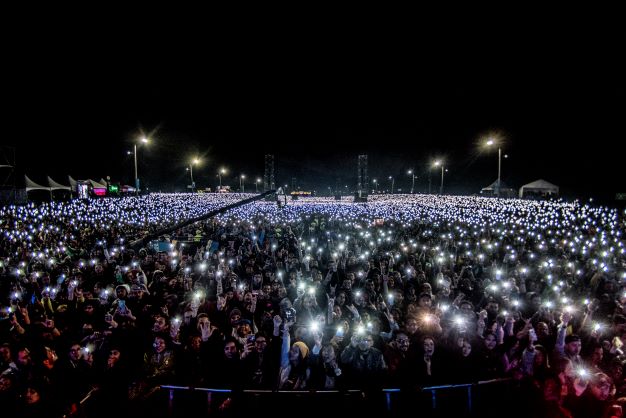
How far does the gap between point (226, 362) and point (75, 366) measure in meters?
1.99

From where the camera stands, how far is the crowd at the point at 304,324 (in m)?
4.75

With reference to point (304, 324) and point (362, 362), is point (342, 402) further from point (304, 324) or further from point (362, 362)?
point (304, 324)

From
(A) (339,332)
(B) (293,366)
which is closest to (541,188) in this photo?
(A) (339,332)

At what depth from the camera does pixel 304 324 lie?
6.18 meters

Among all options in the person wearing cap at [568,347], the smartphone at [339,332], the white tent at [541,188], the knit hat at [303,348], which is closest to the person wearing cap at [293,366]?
the knit hat at [303,348]

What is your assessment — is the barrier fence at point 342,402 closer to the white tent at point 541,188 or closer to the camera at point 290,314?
the camera at point 290,314

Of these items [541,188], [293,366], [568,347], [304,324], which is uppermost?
[541,188]

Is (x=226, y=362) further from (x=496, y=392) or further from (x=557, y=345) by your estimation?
(x=557, y=345)

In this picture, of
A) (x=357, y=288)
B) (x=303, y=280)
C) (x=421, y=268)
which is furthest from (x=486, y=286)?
(x=303, y=280)

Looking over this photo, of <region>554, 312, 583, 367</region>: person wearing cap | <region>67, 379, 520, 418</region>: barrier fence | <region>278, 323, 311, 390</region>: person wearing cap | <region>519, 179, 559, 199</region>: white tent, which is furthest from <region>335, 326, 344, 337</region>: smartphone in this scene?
<region>519, 179, 559, 199</region>: white tent

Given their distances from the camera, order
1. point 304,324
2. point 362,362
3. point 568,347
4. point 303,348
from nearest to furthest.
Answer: point 362,362 < point 303,348 < point 568,347 < point 304,324

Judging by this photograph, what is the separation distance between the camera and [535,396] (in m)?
4.36

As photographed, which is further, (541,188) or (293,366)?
(541,188)

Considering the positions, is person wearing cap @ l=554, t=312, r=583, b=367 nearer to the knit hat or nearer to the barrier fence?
the barrier fence
